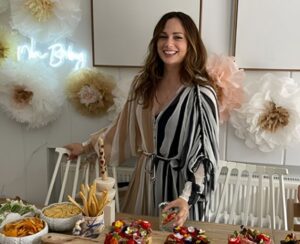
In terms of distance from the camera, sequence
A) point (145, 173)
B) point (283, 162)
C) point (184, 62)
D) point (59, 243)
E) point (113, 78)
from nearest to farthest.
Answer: point (59, 243) < point (184, 62) < point (145, 173) < point (283, 162) < point (113, 78)

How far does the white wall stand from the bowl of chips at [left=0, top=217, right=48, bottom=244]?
1001 mm

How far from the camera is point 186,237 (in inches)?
42.4

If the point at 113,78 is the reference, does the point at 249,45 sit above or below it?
above

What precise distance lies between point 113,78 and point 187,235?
1142 millimetres

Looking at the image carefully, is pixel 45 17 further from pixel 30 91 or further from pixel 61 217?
pixel 61 217

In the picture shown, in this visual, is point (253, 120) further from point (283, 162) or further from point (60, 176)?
point (60, 176)

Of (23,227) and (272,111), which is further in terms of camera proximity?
(272,111)

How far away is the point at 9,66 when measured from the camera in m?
2.12

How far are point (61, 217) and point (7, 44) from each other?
50.0 inches

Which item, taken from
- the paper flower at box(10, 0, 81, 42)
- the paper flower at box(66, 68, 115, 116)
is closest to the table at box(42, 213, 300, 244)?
the paper flower at box(66, 68, 115, 116)

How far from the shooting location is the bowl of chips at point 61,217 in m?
1.20

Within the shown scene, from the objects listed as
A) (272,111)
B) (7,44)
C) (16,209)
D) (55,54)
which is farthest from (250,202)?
(7,44)

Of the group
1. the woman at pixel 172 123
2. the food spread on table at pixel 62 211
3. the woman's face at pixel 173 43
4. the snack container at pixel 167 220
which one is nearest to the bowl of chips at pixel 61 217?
the food spread on table at pixel 62 211

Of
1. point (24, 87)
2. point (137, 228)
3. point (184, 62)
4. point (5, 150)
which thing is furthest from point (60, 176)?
point (137, 228)
